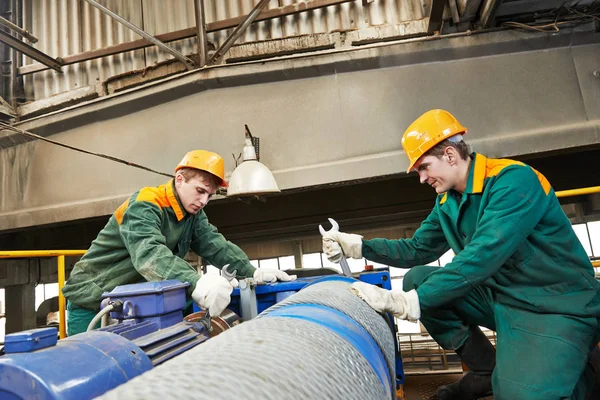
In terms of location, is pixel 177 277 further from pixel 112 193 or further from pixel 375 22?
pixel 375 22

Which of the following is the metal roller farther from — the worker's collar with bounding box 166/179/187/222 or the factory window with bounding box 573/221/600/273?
the factory window with bounding box 573/221/600/273

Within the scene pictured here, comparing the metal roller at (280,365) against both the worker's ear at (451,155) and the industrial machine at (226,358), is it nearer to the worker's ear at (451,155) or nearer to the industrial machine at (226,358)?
the industrial machine at (226,358)

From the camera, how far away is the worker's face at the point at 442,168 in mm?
1718

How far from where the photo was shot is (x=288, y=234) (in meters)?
5.12

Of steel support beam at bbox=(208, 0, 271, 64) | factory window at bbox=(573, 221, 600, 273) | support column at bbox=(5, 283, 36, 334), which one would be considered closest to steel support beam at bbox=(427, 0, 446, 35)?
steel support beam at bbox=(208, 0, 271, 64)

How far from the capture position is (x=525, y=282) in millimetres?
1565

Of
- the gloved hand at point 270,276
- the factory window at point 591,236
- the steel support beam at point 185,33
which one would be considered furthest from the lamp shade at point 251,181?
the factory window at point 591,236

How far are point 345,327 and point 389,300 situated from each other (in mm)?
549

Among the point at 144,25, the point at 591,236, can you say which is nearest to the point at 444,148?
the point at 144,25

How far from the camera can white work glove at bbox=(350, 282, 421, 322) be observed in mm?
1323

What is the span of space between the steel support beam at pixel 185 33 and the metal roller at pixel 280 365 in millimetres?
3332

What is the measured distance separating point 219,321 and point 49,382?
78 centimetres

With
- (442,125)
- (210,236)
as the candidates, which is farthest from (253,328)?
(210,236)

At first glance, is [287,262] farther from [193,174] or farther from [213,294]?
[213,294]
